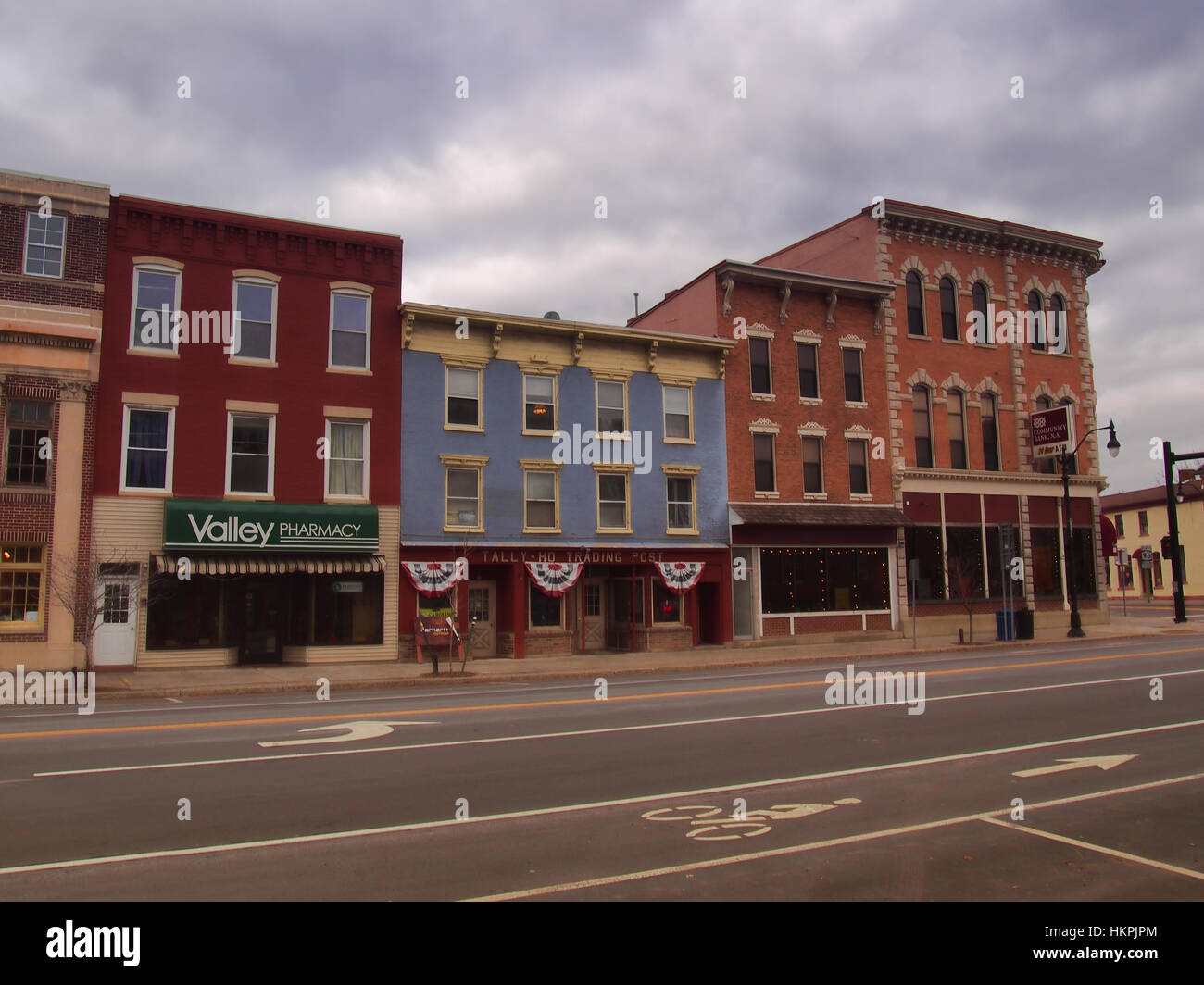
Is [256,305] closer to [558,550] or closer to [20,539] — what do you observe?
[20,539]

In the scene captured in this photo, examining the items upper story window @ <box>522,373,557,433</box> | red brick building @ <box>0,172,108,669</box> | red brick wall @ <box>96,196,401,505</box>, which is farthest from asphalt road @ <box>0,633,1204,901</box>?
upper story window @ <box>522,373,557,433</box>

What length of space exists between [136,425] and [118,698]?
8342mm

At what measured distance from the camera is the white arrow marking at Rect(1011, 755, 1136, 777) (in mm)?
9633

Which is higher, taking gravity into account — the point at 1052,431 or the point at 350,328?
the point at 350,328

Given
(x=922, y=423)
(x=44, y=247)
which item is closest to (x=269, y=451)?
(x=44, y=247)

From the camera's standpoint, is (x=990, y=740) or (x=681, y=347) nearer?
(x=990, y=740)

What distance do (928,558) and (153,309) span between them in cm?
2678

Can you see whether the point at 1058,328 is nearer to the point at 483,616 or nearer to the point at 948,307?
the point at 948,307

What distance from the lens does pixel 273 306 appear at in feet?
85.6

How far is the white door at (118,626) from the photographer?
23.1 metres

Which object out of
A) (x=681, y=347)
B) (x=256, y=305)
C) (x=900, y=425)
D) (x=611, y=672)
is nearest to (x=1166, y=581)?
(x=900, y=425)

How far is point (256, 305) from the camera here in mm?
25922

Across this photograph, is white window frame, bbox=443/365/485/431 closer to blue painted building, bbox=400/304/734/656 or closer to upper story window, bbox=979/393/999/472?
blue painted building, bbox=400/304/734/656
